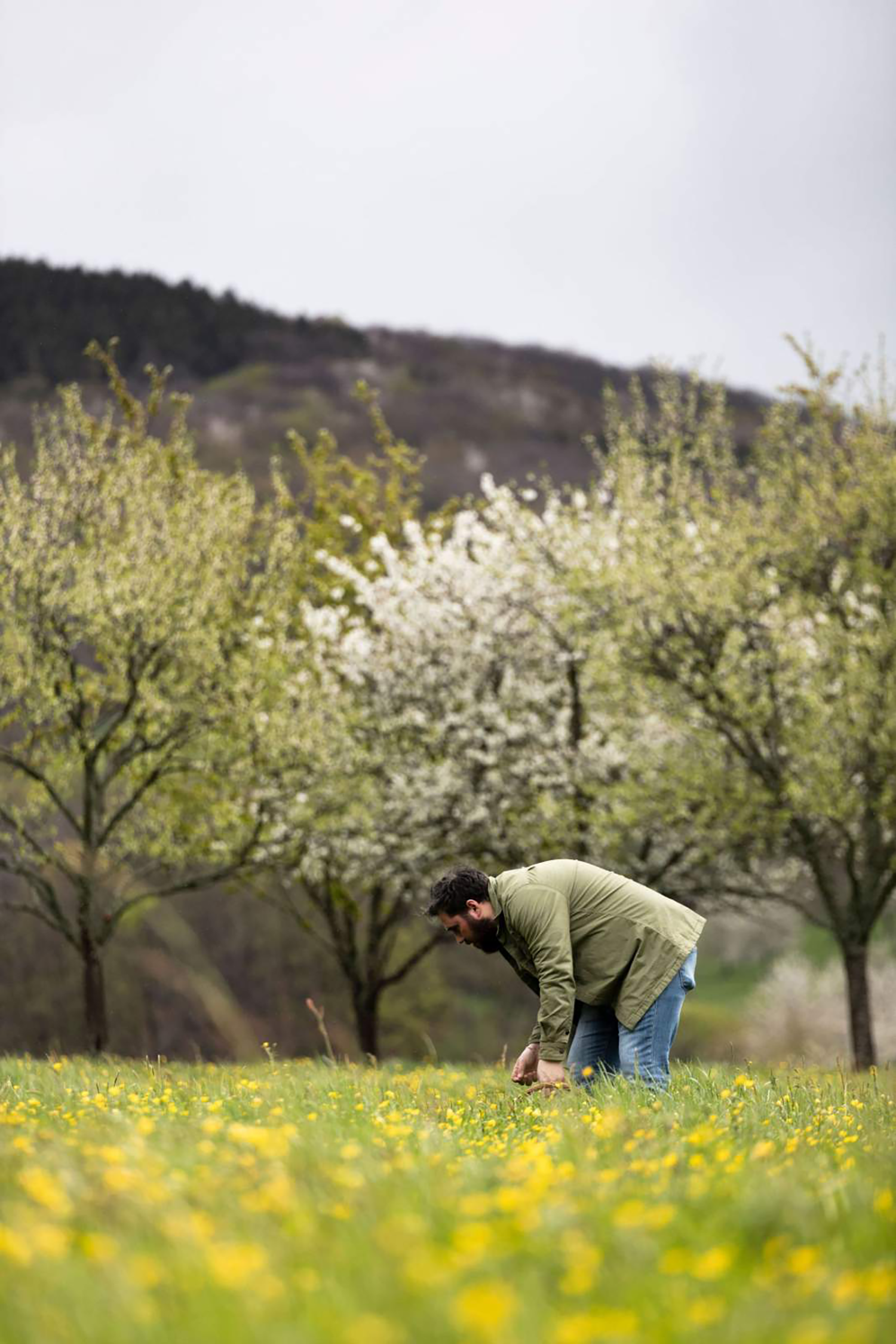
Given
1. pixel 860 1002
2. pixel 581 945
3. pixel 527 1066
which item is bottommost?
pixel 860 1002

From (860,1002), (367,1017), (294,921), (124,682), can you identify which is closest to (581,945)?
(124,682)

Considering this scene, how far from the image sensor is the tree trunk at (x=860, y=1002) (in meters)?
15.9

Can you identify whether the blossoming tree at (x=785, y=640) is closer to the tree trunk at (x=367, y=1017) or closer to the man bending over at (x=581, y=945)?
the tree trunk at (x=367, y=1017)

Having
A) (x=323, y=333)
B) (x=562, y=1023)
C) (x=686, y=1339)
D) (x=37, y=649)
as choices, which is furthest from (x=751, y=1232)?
(x=323, y=333)

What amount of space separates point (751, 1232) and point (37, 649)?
1369cm

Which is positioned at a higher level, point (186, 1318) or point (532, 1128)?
point (186, 1318)

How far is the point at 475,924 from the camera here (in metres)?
5.91

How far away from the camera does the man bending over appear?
5879 millimetres

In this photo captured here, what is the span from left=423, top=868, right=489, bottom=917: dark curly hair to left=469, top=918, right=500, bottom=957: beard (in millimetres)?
116

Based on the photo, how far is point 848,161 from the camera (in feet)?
74.1

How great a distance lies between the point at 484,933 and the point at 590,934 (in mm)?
650

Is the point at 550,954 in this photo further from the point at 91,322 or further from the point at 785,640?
the point at 91,322

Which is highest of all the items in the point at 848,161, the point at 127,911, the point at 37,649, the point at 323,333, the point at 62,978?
the point at 323,333

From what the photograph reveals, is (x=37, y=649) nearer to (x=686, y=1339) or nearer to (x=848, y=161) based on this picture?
(x=686, y=1339)
